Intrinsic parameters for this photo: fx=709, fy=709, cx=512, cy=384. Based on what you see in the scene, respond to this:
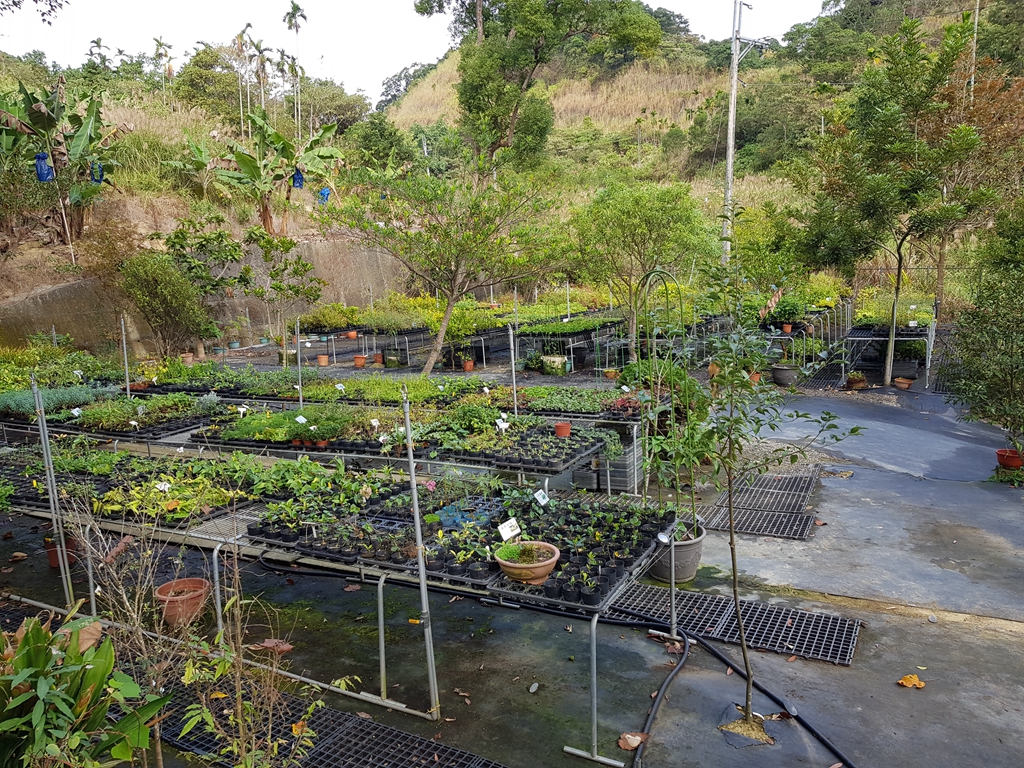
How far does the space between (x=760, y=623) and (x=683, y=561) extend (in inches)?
31.3

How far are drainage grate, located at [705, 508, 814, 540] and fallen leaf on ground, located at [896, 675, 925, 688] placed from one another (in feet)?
8.01

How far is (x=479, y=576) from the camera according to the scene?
14.7 feet

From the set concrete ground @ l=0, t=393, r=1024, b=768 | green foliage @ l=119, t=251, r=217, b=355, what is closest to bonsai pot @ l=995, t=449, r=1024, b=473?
concrete ground @ l=0, t=393, r=1024, b=768

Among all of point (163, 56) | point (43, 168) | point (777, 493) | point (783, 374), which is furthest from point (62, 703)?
point (163, 56)

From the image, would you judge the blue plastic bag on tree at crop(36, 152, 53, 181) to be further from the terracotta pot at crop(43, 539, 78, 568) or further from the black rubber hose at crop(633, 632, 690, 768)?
the black rubber hose at crop(633, 632, 690, 768)

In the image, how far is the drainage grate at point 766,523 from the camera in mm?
6910

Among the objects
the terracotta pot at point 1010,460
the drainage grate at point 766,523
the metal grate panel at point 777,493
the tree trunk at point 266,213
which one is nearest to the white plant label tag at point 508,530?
the drainage grate at point 766,523

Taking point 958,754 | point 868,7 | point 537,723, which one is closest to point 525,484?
point 537,723

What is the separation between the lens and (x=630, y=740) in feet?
12.7

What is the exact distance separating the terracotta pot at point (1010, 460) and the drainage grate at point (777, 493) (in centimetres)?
200

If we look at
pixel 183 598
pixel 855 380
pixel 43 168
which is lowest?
pixel 855 380

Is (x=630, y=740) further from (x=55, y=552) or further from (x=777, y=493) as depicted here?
(x=55, y=552)

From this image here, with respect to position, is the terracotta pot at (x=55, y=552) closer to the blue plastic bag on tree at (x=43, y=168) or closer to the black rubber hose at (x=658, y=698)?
the black rubber hose at (x=658, y=698)

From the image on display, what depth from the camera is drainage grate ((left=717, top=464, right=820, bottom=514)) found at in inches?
303
